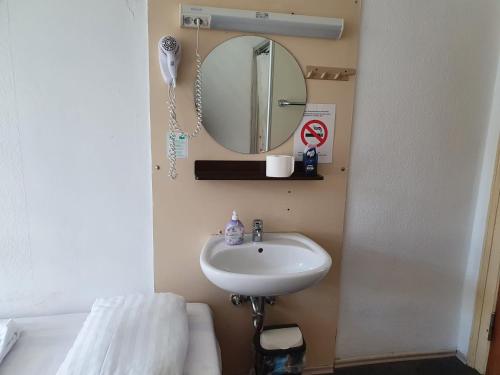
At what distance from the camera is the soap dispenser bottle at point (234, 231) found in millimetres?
1382

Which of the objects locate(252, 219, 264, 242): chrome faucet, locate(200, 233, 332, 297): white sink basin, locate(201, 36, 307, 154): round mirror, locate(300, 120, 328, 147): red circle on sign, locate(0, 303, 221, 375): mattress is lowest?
locate(0, 303, 221, 375): mattress

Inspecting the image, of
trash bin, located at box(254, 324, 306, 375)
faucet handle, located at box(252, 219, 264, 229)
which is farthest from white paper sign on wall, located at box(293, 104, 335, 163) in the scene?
trash bin, located at box(254, 324, 306, 375)

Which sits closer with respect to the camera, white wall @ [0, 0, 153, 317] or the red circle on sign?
white wall @ [0, 0, 153, 317]

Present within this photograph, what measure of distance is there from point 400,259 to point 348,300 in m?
0.36

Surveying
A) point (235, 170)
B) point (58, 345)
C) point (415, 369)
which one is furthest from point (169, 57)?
point (415, 369)

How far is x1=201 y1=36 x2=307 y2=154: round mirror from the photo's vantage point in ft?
4.50

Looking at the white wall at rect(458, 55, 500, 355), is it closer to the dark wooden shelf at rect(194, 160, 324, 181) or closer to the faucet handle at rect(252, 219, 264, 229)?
the dark wooden shelf at rect(194, 160, 324, 181)

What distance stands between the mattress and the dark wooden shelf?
60 centimetres

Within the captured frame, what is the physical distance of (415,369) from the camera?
175cm

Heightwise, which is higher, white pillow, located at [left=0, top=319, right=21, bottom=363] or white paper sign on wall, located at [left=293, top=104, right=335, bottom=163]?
white paper sign on wall, located at [left=293, top=104, right=335, bottom=163]

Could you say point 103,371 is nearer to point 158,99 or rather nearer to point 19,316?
point 19,316

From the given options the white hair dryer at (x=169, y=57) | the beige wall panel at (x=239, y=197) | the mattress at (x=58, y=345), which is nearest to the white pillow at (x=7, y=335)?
the mattress at (x=58, y=345)

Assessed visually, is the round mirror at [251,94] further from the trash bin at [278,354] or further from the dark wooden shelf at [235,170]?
the trash bin at [278,354]

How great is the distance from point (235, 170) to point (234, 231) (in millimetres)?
273
